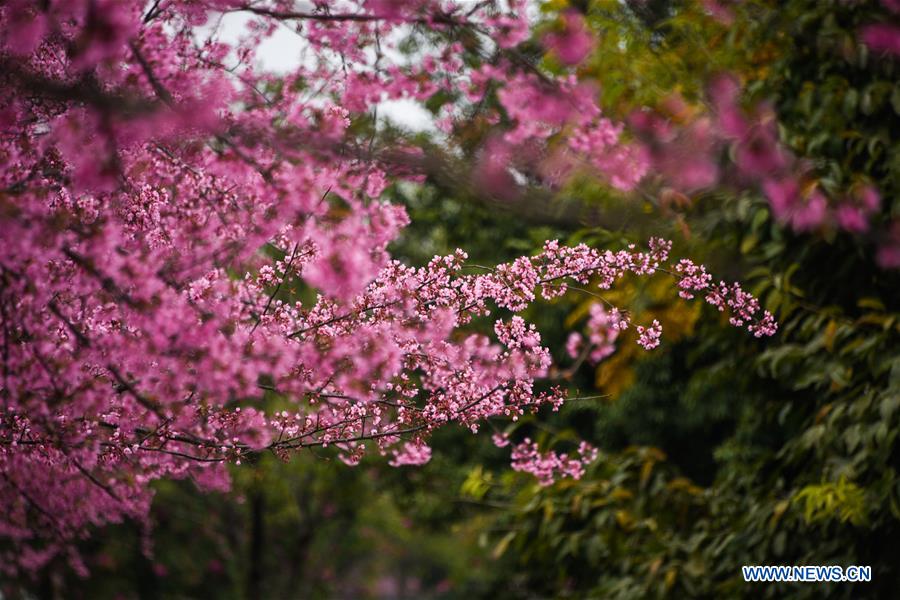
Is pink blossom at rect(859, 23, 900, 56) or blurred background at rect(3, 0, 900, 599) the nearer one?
pink blossom at rect(859, 23, 900, 56)

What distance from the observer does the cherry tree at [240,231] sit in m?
3.19

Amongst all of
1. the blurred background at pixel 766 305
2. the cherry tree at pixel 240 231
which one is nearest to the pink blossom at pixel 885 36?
the blurred background at pixel 766 305

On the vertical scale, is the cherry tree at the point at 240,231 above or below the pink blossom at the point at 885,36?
below

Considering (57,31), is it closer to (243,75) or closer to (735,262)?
(243,75)

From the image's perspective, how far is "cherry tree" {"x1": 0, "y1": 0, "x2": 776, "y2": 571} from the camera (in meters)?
3.19

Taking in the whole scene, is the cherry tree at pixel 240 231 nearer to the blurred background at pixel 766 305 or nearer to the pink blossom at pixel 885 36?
the blurred background at pixel 766 305

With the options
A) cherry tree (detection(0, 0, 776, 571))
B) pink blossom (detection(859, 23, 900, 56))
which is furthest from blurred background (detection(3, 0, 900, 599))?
pink blossom (detection(859, 23, 900, 56))

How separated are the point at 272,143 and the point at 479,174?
1197mm

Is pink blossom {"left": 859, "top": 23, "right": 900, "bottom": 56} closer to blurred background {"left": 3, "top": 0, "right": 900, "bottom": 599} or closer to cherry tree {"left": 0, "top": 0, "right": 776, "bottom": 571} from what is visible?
blurred background {"left": 3, "top": 0, "right": 900, "bottom": 599}

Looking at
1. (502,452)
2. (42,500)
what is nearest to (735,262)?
(42,500)

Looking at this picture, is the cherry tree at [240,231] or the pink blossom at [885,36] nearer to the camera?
the cherry tree at [240,231]

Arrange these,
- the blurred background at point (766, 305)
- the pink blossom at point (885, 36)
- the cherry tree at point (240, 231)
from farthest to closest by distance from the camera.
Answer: the blurred background at point (766, 305)
the pink blossom at point (885, 36)
the cherry tree at point (240, 231)

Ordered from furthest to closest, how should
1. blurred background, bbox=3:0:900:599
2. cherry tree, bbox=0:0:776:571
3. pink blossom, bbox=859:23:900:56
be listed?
blurred background, bbox=3:0:900:599 < pink blossom, bbox=859:23:900:56 < cherry tree, bbox=0:0:776:571

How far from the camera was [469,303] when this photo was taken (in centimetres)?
462
